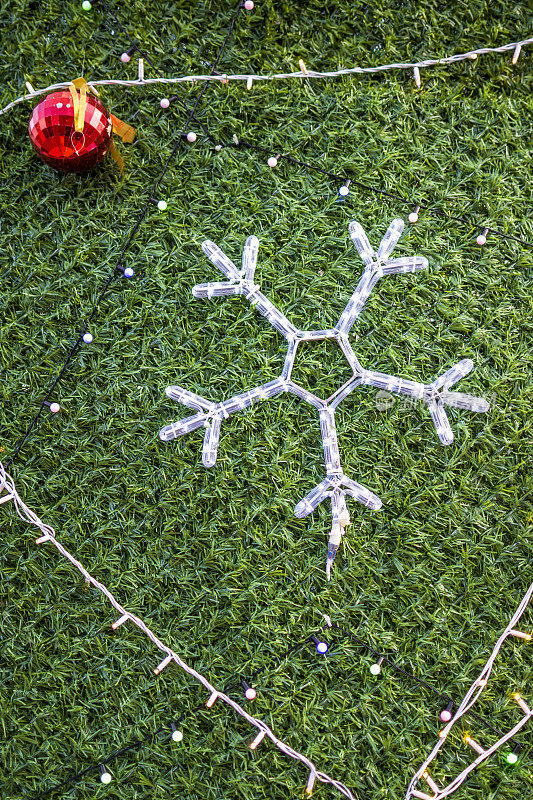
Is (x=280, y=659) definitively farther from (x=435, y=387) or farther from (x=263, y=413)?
(x=435, y=387)

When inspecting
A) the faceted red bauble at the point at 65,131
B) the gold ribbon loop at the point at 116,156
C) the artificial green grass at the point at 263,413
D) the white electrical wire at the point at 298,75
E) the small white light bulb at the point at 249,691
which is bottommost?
the small white light bulb at the point at 249,691

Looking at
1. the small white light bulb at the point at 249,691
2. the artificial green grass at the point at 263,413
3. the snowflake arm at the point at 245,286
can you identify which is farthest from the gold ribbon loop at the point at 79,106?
the small white light bulb at the point at 249,691

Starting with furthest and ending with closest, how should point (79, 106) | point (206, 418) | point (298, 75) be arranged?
point (298, 75) → point (206, 418) → point (79, 106)

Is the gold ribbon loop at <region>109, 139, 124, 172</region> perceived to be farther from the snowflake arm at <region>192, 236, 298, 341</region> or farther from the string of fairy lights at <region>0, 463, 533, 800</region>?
the string of fairy lights at <region>0, 463, 533, 800</region>

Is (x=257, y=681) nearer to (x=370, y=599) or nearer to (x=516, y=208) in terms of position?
(x=370, y=599)

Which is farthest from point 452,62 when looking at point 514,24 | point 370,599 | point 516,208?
point 370,599

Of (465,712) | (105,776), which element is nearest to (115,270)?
(105,776)

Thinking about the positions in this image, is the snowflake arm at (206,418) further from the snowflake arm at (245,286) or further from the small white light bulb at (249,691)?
the small white light bulb at (249,691)
